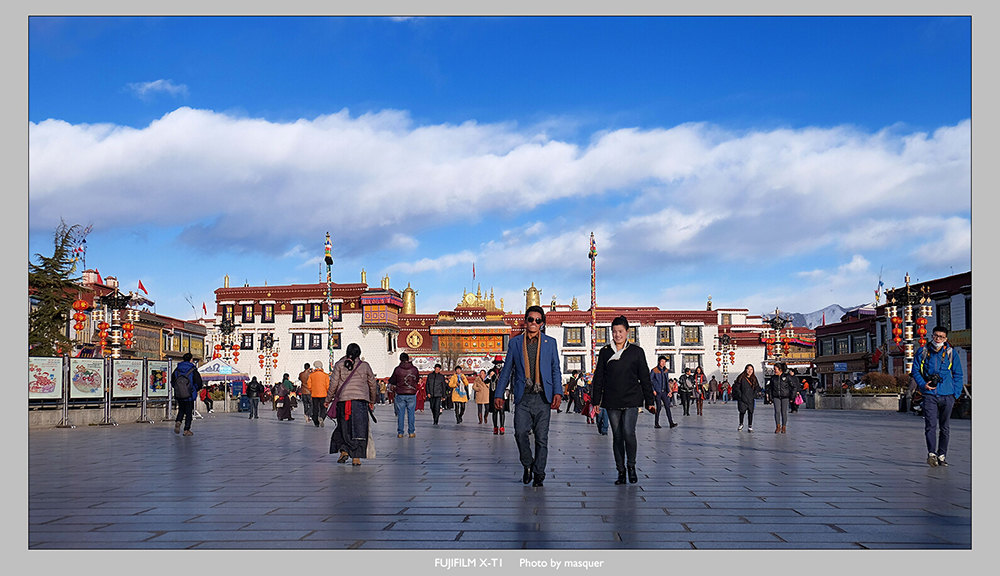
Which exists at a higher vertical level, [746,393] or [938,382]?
[938,382]

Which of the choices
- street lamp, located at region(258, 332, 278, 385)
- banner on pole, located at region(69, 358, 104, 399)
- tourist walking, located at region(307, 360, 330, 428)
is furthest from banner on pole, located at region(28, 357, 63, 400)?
street lamp, located at region(258, 332, 278, 385)

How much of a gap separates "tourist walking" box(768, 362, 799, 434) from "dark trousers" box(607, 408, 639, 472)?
31.7 feet

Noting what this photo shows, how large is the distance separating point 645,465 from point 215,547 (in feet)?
20.9

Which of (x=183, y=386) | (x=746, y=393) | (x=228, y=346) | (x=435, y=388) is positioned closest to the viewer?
(x=183, y=386)

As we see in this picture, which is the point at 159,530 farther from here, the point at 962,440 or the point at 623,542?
the point at 962,440

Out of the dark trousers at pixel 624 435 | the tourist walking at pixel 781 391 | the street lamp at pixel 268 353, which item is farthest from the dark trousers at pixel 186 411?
the street lamp at pixel 268 353

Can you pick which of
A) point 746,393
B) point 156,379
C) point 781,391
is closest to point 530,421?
point 781,391

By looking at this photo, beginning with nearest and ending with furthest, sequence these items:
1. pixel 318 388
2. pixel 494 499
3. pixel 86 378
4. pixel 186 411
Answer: pixel 494 499 → pixel 186 411 → pixel 318 388 → pixel 86 378

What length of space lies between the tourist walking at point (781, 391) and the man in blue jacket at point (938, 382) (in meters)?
7.26

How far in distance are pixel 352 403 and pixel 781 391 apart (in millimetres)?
9733

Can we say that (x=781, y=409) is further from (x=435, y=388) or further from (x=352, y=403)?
(x=352, y=403)

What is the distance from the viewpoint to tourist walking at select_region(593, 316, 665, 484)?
8852 mm

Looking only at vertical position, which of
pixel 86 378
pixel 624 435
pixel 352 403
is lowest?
pixel 86 378

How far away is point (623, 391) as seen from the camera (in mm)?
8898
